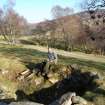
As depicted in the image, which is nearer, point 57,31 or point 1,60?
point 1,60

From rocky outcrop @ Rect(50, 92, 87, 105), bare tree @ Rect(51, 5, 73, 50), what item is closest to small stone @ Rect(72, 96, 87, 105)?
rocky outcrop @ Rect(50, 92, 87, 105)

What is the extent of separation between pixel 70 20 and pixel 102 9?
66.2m

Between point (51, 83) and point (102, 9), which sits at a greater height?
point (102, 9)

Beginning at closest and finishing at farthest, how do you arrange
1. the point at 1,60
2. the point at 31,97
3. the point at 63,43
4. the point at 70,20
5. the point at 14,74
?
the point at 31,97
the point at 14,74
the point at 1,60
the point at 63,43
the point at 70,20

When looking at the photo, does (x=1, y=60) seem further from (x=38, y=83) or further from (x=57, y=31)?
(x=57, y=31)

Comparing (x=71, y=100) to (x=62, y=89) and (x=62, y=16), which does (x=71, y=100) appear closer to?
(x=62, y=89)

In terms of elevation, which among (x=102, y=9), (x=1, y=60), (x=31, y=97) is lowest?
(x=31, y=97)

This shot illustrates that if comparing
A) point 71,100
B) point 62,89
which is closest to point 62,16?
point 62,89

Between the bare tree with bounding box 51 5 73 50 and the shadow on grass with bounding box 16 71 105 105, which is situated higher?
the bare tree with bounding box 51 5 73 50

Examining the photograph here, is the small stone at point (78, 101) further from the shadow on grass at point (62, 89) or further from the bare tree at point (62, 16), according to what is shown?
the bare tree at point (62, 16)

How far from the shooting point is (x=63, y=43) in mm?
81938

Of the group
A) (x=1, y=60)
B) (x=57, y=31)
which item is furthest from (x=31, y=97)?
(x=57, y=31)

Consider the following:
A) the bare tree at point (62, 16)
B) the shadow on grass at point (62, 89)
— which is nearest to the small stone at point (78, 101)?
the shadow on grass at point (62, 89)

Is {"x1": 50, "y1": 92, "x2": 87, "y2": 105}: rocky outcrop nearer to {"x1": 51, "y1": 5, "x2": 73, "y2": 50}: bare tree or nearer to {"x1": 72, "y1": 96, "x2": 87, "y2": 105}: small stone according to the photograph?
{"x1": 72, "y1": 96, "x2": 87, "y2": 105}: small stone
